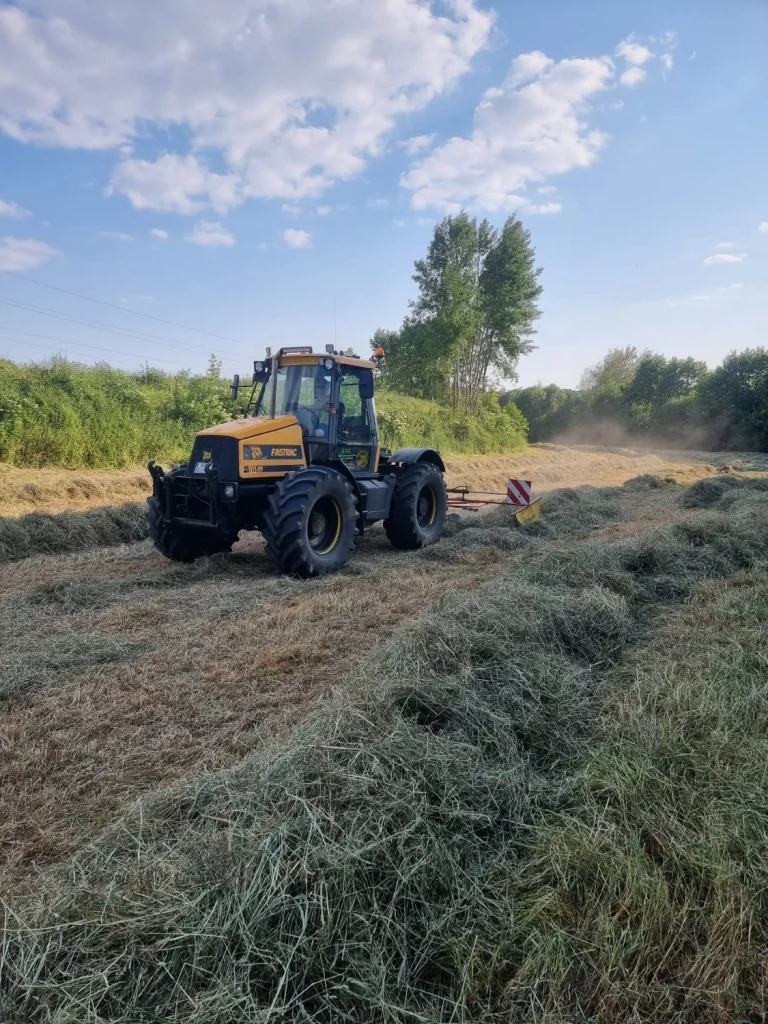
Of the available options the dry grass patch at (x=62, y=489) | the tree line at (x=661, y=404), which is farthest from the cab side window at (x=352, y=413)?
the tree line at (x=661, y=404)

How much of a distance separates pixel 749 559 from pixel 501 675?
4111mm

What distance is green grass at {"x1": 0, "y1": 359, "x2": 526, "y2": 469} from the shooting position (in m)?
11.8

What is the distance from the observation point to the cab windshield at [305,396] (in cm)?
732

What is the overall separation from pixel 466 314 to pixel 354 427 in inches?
835

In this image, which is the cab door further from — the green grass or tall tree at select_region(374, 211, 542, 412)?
tall tree at select_region(374, 211, 542, 412)

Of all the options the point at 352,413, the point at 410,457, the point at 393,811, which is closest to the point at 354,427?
the point at 352,413

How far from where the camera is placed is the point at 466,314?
89.1ft

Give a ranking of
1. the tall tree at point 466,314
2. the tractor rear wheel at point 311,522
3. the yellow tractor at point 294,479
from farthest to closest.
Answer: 1. the tall tree at point 466,314
2. the yellow tractor at point 294,479
3. the tractor rear wheel at point 311,522

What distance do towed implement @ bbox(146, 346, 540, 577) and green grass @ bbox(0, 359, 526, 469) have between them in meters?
6.25

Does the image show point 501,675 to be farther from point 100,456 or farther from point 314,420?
point 100,456

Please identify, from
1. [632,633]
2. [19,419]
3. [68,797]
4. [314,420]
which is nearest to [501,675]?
[632,633]

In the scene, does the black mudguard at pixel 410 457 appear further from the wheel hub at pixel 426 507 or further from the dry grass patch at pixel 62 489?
the dry grass patch at pixel 62 489

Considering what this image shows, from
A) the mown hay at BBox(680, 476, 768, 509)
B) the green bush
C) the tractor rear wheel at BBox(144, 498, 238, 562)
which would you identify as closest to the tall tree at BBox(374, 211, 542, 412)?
the green bush

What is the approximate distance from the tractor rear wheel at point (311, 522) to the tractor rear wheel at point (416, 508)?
1.21 m
